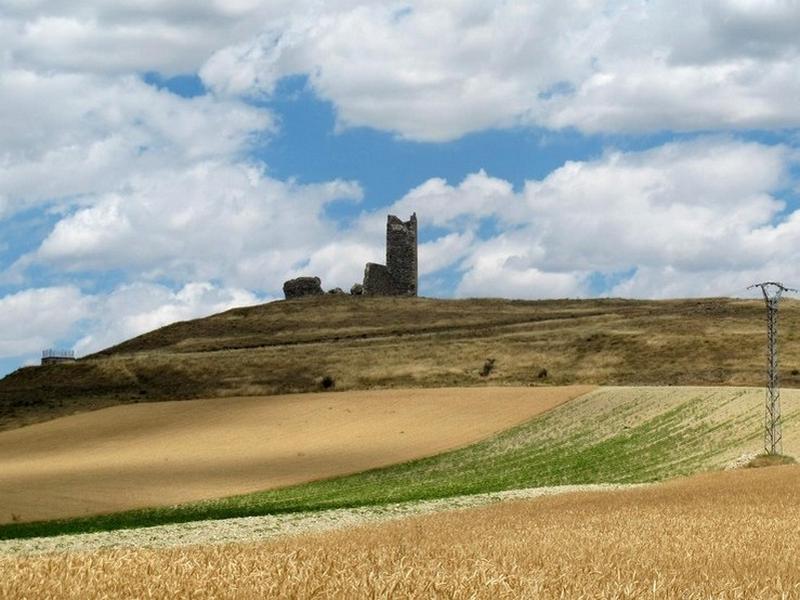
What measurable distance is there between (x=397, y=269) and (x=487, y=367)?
149ft

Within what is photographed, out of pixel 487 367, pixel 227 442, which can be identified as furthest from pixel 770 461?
pixel 487 367

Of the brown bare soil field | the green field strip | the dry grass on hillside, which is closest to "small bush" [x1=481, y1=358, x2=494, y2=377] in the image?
the brown bare soil field

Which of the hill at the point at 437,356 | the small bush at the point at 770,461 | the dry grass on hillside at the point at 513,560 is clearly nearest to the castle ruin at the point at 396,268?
the hill at the point at 437,356

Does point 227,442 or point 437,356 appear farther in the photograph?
point 437,356

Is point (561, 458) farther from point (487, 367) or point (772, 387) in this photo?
point (487, 367)

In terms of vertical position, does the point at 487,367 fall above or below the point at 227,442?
above

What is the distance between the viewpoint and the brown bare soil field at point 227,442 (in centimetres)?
4156

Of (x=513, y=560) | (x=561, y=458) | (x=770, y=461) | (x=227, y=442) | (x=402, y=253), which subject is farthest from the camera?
(x=402, y=253)

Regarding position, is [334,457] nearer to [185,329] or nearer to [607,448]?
[607,448]

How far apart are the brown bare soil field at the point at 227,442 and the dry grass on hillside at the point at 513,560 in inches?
725

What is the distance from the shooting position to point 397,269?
113m

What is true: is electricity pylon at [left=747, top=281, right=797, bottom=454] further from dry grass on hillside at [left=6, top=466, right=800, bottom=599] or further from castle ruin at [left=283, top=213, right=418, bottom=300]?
castle ruin at [left=283, top=213, right=418, bottom=300]

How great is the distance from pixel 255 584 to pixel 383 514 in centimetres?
2260

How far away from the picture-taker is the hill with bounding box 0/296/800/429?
63688 millimetres
